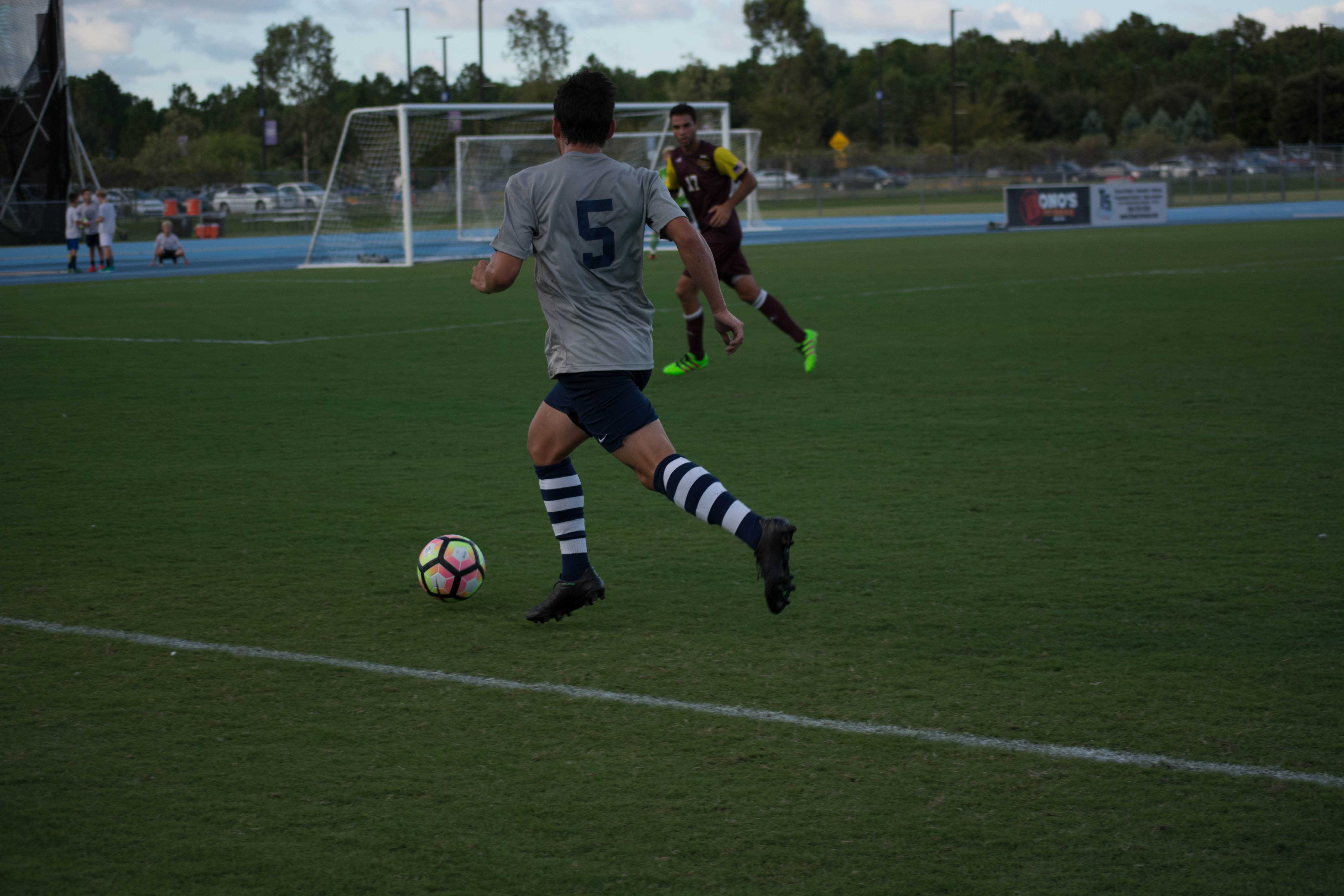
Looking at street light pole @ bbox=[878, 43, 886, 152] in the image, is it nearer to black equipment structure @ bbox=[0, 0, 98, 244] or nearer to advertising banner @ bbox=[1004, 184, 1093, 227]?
advertising banner @ bbox=[1004, 184, 1093, 227]

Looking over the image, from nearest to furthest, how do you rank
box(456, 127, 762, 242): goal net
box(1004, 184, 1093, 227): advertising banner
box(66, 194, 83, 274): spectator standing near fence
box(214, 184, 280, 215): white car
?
box(66, 194, 83, 274): spectator standing near fence < box(456, 127, 762, 242): goal net < box(1004, 184, 1093, 227): advertising banner < box(214, 184, 280, 215): white car

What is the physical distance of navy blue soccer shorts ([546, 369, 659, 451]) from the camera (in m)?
4.50

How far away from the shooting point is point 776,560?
432cm

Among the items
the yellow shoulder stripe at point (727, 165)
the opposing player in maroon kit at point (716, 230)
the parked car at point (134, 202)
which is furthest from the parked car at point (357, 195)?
the yellow shoulder stripe at point (727, 165)

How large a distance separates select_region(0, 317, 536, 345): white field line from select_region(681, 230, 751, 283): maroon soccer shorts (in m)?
4.63

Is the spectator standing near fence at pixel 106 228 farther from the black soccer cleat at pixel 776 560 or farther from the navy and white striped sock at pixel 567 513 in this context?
the black soccer cleat at pixel 776 560

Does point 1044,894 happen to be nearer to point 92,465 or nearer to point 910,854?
point 910,854

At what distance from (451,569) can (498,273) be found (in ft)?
4.04

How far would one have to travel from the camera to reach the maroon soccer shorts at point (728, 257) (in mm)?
10797

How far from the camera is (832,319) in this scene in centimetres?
1491

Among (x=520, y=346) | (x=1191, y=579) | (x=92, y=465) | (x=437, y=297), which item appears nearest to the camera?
(x=1191, y=579)

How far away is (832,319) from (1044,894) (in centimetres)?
1236

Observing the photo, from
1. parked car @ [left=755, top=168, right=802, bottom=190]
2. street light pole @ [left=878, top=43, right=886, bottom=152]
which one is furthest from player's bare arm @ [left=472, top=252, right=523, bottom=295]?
street light pole @ [left=878, top=43, right=886, bottom=152]

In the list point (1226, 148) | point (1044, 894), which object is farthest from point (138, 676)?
point (1226, 148)
